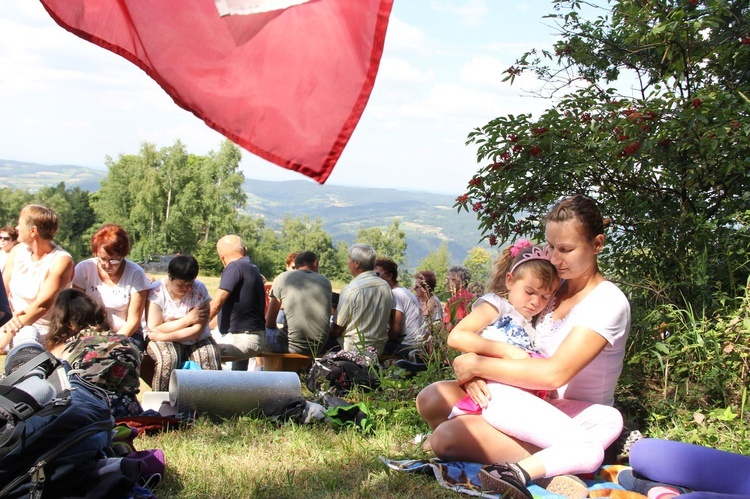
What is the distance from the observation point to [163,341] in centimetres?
579

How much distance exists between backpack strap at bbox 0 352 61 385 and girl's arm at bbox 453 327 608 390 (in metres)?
2.07

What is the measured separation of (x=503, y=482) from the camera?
10.4 feet

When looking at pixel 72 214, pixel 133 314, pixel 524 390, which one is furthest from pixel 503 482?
pixel 72 214

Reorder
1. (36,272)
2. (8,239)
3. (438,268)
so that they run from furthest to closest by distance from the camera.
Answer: (438,268) < (8,239) < (36,272)

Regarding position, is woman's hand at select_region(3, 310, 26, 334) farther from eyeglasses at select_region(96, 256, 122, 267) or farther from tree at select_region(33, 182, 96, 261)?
tree at select_region(33, 182, 96, 261)

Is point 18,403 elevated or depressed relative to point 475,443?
elevated

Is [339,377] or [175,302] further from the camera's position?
[175,302]

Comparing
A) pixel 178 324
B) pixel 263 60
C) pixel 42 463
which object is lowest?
pixel 178 324

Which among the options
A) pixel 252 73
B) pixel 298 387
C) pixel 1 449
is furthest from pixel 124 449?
pixel 252 73

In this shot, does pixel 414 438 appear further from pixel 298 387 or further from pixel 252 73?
pixel 252 73

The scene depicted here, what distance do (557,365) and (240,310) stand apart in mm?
3888

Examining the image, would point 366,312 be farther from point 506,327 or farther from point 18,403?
point 18,403

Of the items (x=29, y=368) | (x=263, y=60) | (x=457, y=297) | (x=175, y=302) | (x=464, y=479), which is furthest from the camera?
(x=175, y=302)

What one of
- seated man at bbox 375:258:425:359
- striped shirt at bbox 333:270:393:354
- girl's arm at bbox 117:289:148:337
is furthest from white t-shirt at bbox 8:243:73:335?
seated man at bbox 375:258:425:359
